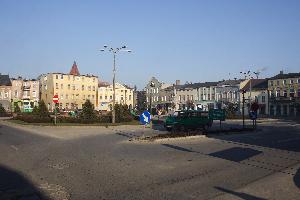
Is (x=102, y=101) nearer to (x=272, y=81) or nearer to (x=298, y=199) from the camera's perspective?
(x=272, y=81)

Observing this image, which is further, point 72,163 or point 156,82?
point 156,82

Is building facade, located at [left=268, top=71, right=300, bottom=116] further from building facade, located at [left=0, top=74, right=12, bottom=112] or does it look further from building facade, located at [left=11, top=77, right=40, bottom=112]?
building facade, located at [left=0, top=74, right=12, bottom=112]

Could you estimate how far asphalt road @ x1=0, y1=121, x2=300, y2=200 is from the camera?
A: 31.6ft

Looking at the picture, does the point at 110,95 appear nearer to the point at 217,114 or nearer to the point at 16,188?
the point at 217,114

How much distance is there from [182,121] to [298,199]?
72.8 feet

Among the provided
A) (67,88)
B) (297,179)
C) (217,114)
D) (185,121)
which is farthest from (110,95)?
(297,179)

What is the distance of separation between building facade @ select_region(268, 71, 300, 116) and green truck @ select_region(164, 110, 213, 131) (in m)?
53.7

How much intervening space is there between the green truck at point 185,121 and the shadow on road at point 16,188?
1986 cm

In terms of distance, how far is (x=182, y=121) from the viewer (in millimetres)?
31281

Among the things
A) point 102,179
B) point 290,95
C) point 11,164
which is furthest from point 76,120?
point 290,95

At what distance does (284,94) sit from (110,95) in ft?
163

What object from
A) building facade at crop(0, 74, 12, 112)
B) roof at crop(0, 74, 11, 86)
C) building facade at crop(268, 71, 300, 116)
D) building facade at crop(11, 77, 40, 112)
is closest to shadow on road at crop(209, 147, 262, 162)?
building facade at crop(268, 71, 300, 116)

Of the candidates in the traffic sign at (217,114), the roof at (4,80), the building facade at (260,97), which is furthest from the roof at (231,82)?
the traffic sign at (217,114)

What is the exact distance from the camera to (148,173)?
12.4m
